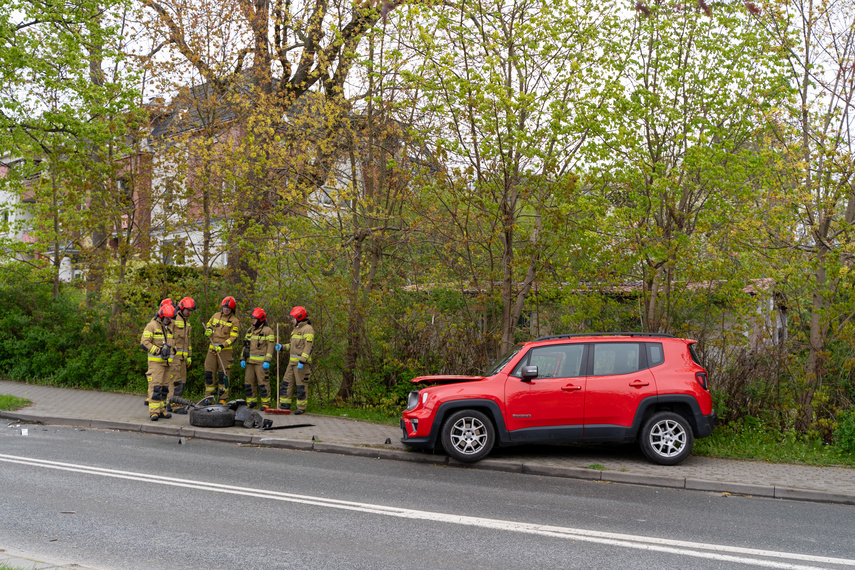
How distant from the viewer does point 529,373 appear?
9.17 metres

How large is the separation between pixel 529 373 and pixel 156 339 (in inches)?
291

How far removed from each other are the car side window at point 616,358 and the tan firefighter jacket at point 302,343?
5.71m

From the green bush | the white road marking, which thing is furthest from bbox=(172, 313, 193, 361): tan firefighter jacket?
the green bush

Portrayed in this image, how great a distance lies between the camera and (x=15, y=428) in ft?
38.2

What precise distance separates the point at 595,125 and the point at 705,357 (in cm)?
422

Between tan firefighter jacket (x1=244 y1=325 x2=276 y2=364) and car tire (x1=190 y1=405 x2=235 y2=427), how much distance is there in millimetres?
1743

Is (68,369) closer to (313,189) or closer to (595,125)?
(313,189)

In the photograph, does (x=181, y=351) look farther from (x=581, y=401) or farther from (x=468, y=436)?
(x=581, y=401)

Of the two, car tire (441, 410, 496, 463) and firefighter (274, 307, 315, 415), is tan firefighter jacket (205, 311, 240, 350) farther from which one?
car tire (441, 410, 496, 463)

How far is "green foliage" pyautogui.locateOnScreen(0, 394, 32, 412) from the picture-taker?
1298cm

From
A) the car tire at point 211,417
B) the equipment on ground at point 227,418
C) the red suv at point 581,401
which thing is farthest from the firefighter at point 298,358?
the red suv at point 581,401

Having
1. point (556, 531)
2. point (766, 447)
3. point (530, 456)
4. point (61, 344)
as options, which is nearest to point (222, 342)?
point (61, 344)

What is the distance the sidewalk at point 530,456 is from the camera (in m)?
8.16

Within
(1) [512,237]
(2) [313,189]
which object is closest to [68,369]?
(2) [313,189]
